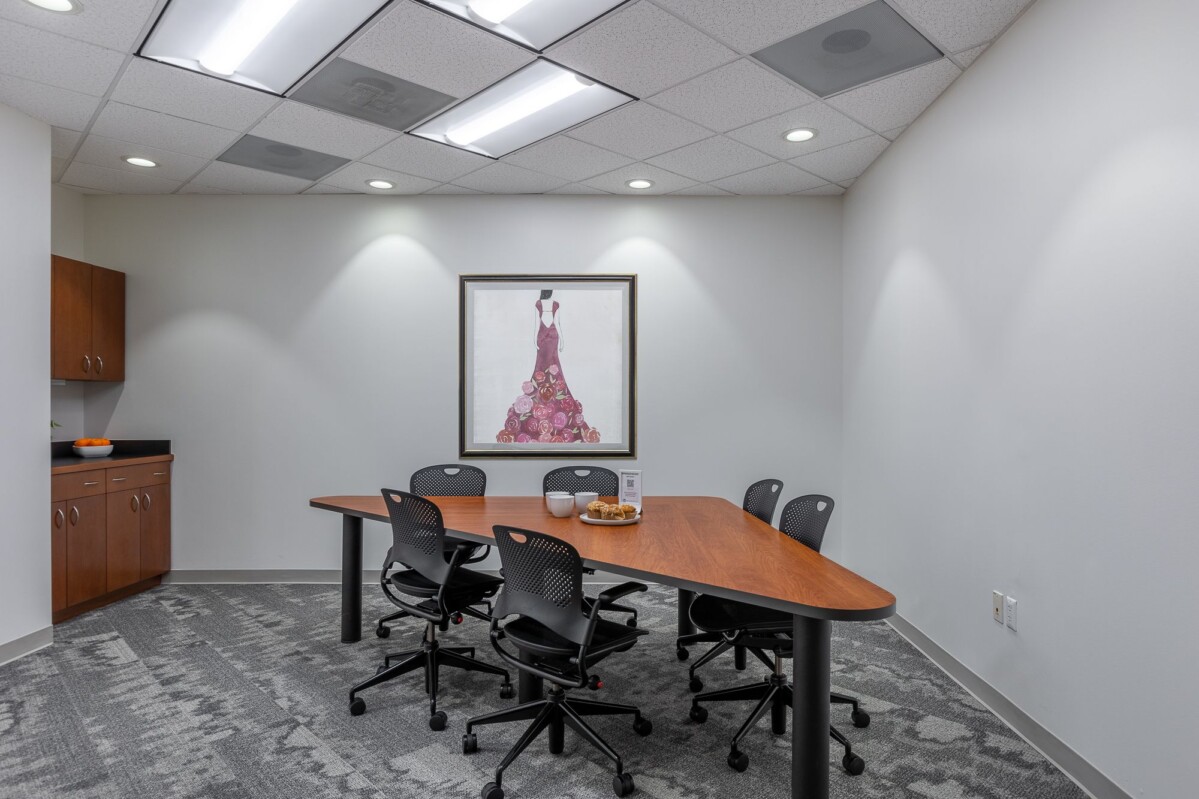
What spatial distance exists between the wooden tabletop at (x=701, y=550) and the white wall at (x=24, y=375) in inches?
63.1

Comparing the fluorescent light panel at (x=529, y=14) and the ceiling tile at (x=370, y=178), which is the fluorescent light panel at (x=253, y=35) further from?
the ceiling tile at (x=370, y=178)

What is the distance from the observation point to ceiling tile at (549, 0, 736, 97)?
2.74 meters

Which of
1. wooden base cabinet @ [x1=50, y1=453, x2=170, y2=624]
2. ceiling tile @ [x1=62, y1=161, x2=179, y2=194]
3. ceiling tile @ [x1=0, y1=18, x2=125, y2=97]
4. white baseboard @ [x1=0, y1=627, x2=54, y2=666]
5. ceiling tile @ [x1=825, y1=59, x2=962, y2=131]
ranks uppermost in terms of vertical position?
ceiling tile @ [x1=825, y1=59, x2=962, y2=131]

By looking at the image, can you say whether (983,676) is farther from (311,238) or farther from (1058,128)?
(311,238)

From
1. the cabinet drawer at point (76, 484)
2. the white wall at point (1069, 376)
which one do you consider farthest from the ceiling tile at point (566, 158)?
the cabinet drawer at point (76, 484)

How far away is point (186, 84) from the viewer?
3.30 m

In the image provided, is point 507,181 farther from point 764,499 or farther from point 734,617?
point 734,617

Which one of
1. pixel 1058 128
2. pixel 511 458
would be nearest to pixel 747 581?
pixel 1058 128

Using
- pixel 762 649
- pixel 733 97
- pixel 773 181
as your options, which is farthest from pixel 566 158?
pixel 762 649

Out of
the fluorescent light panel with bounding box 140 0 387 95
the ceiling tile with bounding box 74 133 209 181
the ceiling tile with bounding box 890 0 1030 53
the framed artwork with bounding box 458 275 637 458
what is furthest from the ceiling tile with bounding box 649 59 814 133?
→ the ceiling tile with bounding box 74 133 209 181

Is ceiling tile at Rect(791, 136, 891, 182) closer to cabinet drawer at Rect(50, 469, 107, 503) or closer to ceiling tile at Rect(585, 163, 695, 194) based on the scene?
ceiling tile at Rect(585, 163, 695, 194)

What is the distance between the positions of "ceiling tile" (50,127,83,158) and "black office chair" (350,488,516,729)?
3.09 meters

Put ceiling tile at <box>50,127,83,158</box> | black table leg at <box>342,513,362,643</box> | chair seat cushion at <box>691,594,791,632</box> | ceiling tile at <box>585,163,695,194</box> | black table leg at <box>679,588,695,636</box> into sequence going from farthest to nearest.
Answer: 1. ceiling tile at <box>585,163,695,194</box>
2. ceiling tile at <box>50,127,83,158</box>
3. black table leg at <box>342,513,362,643</box>
4. black table leg at <box>679,588,695,636</box>
5. chair seat cushion at <box>691,594,791,632</box>

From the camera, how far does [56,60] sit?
3070 mm
